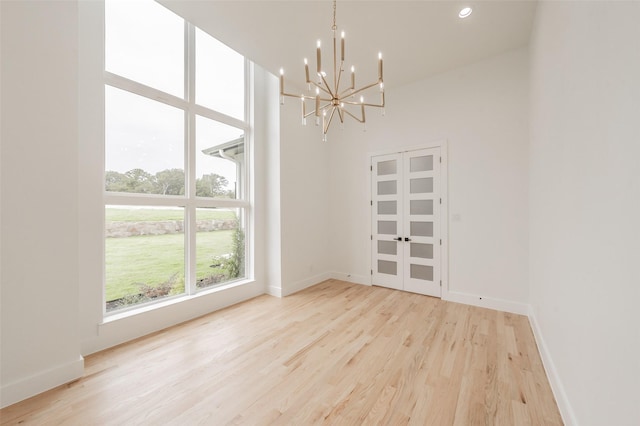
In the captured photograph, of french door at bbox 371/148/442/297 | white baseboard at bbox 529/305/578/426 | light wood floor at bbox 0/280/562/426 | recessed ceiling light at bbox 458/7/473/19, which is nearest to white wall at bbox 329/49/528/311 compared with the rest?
french door at bbox 371/148/442/297

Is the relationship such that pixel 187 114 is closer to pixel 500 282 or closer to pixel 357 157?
pixel 357 157

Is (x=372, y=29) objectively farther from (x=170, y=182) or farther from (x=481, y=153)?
(x=170, y=182)

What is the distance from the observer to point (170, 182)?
10.3ft

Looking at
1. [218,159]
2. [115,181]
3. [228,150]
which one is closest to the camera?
[115,181]

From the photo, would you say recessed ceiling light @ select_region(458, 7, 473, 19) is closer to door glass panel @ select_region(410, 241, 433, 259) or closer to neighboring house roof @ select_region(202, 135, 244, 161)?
door glass panel @ select_region(410, 241, 433, 259)

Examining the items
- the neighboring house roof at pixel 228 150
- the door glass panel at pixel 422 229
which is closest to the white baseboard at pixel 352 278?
the door glass panel at pixel 422 229

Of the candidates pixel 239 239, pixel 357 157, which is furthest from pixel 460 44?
pixel 239 239

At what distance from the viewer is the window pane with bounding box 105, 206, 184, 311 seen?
8.77 feet

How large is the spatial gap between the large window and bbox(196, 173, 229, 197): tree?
0.6 inches

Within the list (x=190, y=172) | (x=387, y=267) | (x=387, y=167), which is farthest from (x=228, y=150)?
(x=387, y=267)

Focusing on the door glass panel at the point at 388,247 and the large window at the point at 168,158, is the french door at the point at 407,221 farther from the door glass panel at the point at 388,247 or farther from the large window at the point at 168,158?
the large window at the point at 168,158

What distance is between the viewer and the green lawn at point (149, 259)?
268 centimetres

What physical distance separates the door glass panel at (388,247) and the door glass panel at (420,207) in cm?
68

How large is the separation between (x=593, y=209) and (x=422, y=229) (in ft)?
9.52
